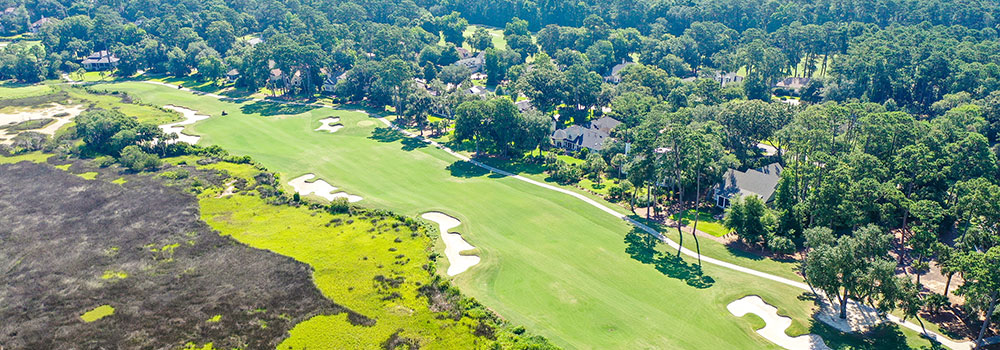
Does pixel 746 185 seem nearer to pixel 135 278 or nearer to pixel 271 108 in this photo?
pixel 135 278

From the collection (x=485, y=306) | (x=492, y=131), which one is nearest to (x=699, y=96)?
(x=492, y=131)

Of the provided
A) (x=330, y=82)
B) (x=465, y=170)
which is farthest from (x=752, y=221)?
(x=330, y=82)

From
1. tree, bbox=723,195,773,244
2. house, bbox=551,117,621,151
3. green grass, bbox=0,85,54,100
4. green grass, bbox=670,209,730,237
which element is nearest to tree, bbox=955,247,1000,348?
tree, bbox=723,195,773,244

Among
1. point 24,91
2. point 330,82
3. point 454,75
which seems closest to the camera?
point 454,75

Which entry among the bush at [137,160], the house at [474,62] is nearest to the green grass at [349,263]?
the bush at [137,160]

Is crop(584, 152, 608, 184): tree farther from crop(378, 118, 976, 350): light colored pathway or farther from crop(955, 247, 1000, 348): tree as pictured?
crop(955, 247, 1000, 348): tree

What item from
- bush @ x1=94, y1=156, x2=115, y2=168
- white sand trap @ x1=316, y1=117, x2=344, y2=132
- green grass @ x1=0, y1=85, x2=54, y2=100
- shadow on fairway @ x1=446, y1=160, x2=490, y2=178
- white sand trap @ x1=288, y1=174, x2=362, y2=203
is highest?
green grass @ x1=0, y1=85, x2=54, y2=100
